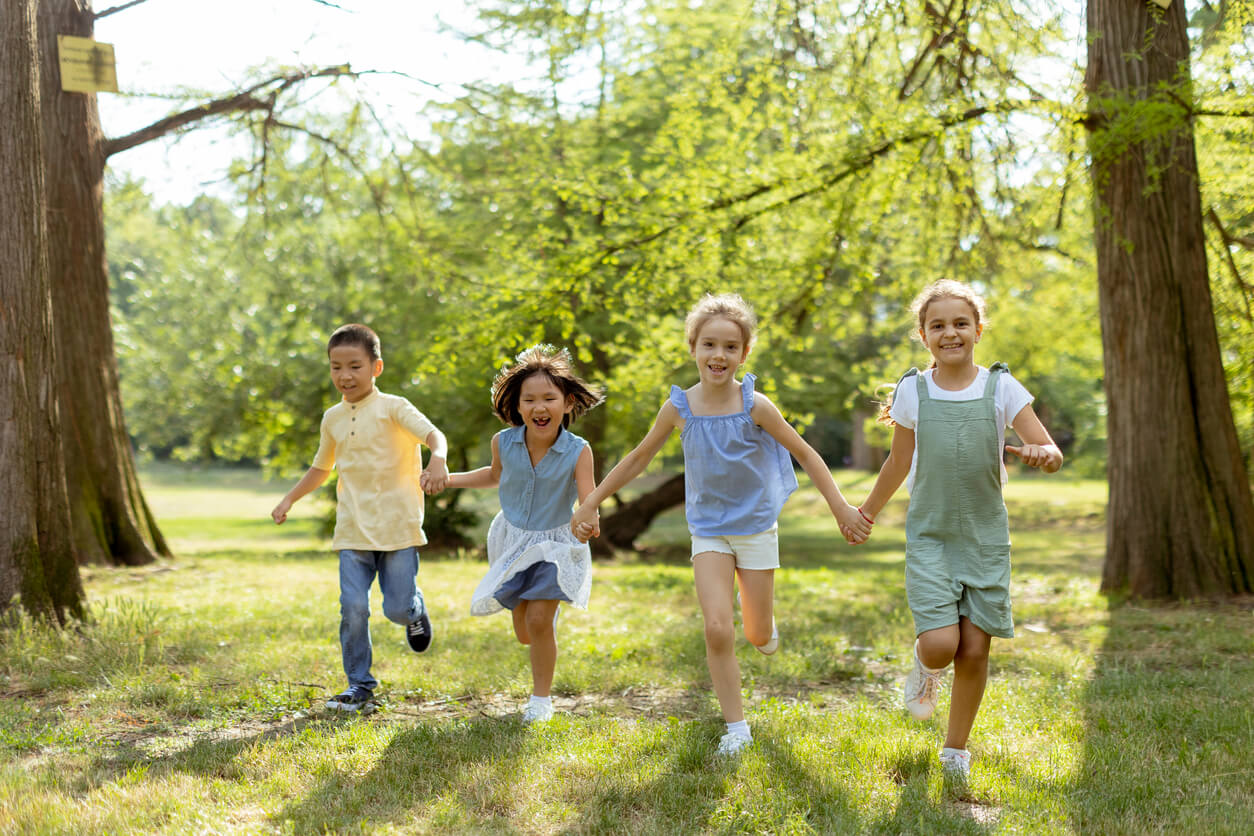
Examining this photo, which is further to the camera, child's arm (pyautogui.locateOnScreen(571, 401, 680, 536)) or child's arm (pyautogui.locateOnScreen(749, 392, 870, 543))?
child's arm (pyautogui.locateOnScreen(571, 401, 680, 536))

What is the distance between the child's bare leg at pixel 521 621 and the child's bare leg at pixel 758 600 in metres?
1.03

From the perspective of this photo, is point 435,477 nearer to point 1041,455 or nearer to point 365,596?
point 365,596

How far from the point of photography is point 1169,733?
461 cm

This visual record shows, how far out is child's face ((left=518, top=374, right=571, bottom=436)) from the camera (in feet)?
16.3

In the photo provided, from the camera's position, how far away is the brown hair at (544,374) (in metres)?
5.10

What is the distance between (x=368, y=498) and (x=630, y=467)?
1.41 metres

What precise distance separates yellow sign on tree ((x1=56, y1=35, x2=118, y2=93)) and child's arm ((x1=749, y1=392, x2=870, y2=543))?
563cm

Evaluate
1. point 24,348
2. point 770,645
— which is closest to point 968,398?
point 770,645

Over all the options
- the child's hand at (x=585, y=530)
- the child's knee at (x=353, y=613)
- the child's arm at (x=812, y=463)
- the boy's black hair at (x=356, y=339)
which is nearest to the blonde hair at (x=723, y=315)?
the child's arm at (x=812, y=463)

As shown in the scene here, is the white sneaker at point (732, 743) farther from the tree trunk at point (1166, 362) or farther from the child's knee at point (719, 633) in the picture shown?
the tree trunk at point (1166, 362)

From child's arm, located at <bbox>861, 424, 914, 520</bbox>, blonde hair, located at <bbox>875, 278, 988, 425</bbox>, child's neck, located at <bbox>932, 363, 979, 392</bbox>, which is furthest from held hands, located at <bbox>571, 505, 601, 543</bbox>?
child's neck, located at <bbox>932, 363, 979, 392</bbox>

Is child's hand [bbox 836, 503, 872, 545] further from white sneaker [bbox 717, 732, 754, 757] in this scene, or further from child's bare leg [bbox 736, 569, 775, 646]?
white sneaker [bbox 717, 732, 754, 757]

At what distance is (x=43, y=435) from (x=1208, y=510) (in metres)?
8.29

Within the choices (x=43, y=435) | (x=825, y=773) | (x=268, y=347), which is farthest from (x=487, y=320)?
(x=268, y=347)
